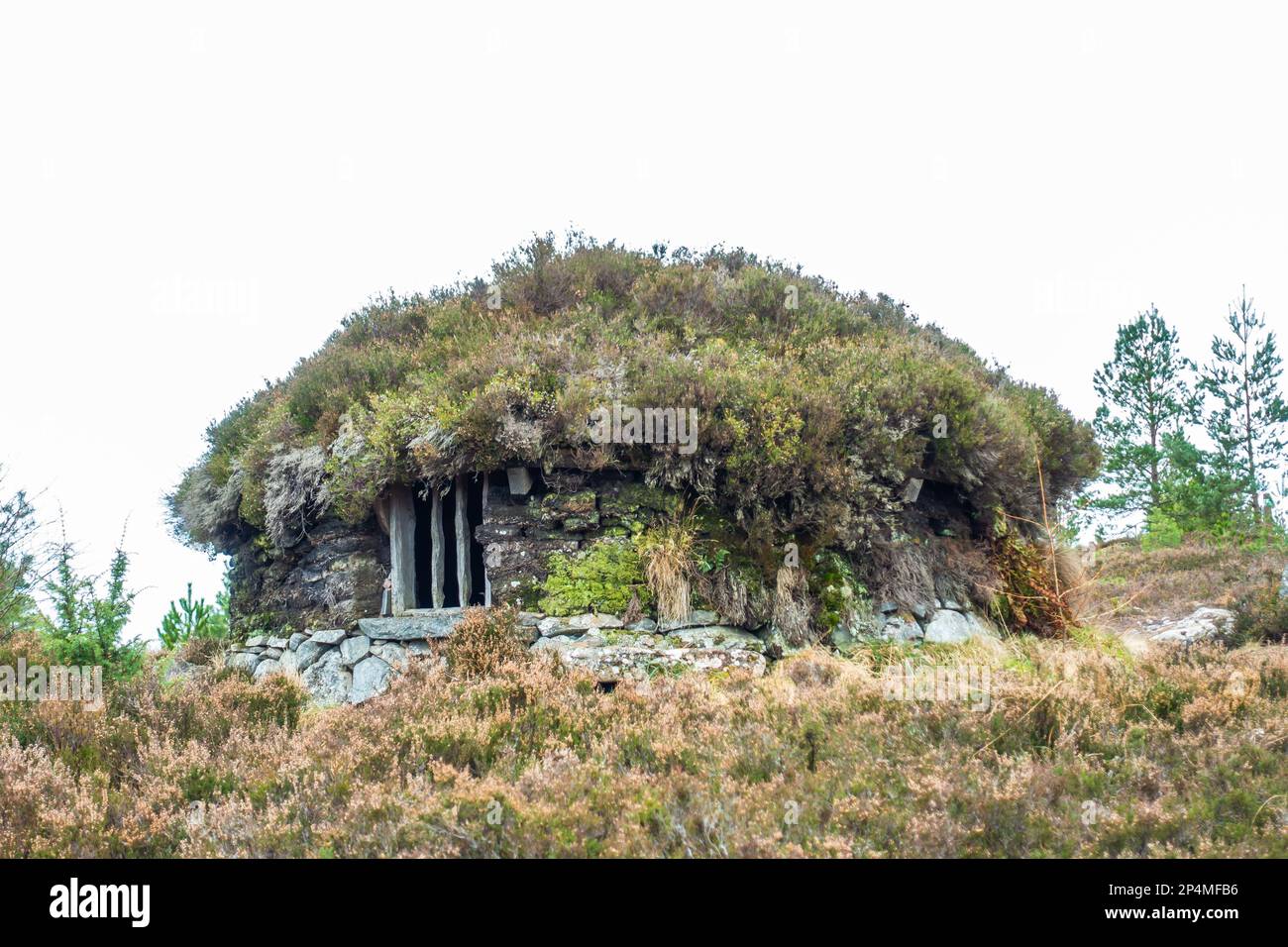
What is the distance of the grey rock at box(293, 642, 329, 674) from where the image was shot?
9.80 meters

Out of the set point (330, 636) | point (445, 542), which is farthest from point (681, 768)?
point (445, 542)

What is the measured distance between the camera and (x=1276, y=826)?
14.3 feet

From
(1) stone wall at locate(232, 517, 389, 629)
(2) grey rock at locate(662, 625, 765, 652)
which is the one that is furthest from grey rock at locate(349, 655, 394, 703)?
(2) grey rock at locate(662, 625, 765, 652)

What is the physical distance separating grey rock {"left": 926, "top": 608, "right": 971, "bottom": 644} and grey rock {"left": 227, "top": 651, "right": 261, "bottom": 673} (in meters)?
7.68

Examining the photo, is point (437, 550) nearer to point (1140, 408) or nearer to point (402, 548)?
point (402, 548)

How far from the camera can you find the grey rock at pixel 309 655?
9.80m

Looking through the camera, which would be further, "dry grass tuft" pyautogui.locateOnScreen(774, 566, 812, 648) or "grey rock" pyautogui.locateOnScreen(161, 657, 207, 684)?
"grey rock" pyautogui.locateOnScreen(161, 657, 207, 684)

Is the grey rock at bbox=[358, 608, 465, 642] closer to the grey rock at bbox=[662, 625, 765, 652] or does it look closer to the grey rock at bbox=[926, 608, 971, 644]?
the grey rock at bbox=[662, 625, 765, 652]

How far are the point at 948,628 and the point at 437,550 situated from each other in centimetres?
576

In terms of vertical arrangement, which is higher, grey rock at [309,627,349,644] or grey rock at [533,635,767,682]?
grey rock at [309,627,349,644]

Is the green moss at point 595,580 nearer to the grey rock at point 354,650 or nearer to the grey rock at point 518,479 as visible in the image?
the grey rock at point 518,479

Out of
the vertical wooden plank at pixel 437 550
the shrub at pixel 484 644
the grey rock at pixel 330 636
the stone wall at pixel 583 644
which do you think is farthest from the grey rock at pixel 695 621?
the grey rock at pixel 330 636

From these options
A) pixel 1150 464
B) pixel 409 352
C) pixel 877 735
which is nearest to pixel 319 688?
pixel 409 352

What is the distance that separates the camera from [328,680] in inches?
376
